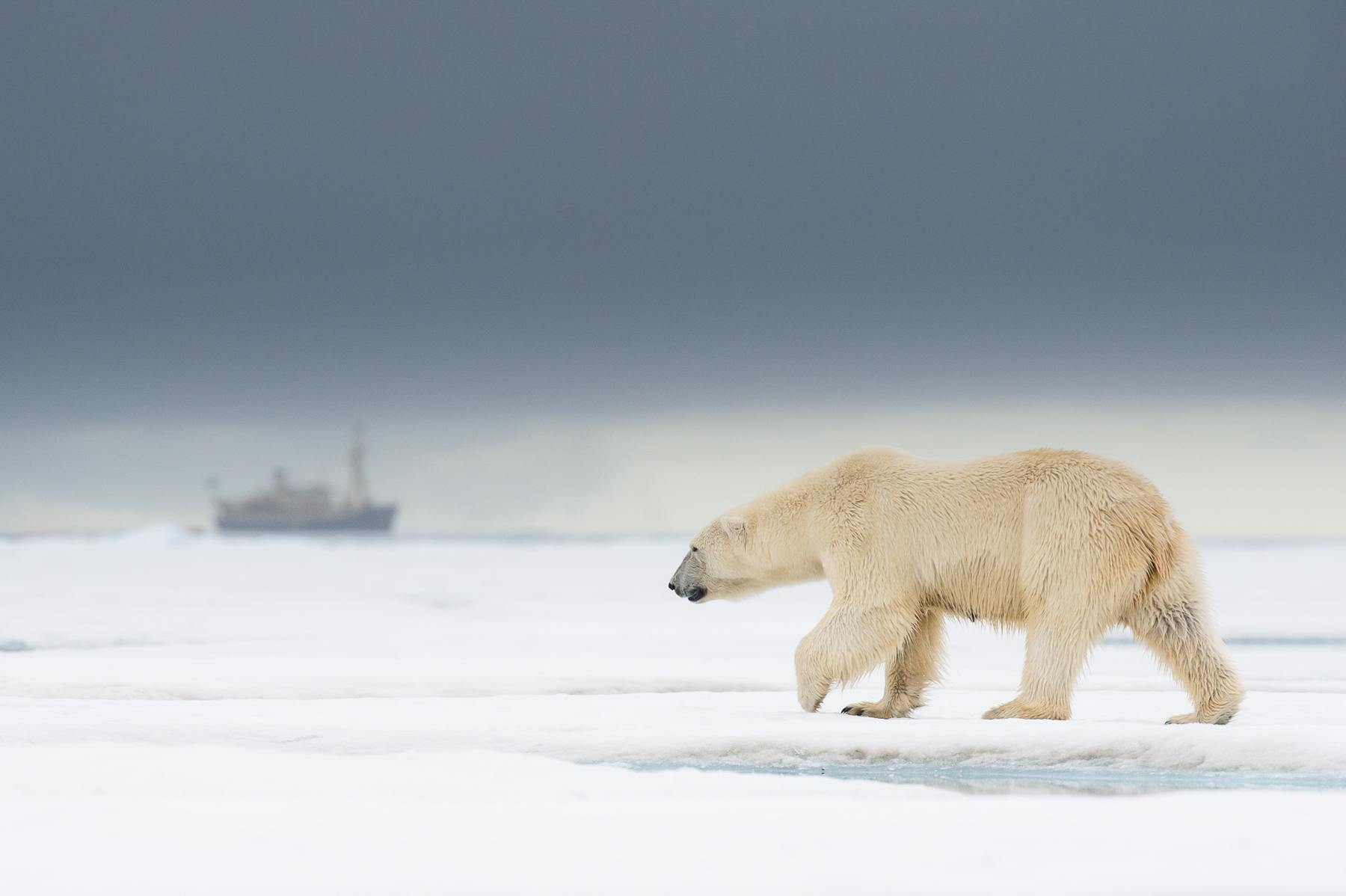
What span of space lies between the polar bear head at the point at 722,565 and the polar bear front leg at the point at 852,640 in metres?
0.73

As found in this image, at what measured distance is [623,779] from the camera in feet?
16.1

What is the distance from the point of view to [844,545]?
6816mm

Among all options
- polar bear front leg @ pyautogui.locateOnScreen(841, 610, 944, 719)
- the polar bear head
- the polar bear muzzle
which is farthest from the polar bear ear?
polar bear front leg @ pyautogui.locateOnScreen(841, 610, 944, 719)

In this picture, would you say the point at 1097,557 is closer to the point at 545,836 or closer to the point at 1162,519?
the point at 1162,519

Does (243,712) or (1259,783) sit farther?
(243,712)

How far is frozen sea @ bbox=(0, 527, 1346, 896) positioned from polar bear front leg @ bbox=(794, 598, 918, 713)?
0.34 m

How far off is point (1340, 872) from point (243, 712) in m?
4.92

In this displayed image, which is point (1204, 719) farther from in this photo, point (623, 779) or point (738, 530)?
point (623, 779)

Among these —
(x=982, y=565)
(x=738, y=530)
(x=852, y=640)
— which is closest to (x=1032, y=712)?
(x=982, y=565)

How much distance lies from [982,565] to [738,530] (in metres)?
1.33

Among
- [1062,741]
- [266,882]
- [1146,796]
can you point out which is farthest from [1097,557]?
[266,882]

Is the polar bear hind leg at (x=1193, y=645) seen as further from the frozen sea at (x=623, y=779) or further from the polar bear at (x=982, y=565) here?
the frozen sea at (x=623, y=779)

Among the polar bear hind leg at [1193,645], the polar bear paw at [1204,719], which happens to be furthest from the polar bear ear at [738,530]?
the polar bear paw at [1204,719]

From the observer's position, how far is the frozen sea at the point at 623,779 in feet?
12.1
